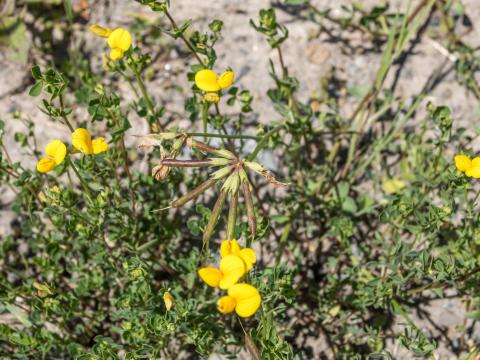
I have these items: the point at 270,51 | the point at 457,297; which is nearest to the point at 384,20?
the point at 270,51

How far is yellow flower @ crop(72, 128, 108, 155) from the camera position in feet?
10.8

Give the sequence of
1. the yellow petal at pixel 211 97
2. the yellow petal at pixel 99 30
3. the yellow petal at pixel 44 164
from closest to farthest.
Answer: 1. the yellow petal at pixel 44 164
2. the yellow petal at pixel 211 97
3. the yellow petal at pixel 99 30

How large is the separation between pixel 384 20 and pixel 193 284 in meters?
3.02

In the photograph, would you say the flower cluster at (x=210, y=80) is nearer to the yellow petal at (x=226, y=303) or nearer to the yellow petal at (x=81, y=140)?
the yellow petal at (x=81, y=140)

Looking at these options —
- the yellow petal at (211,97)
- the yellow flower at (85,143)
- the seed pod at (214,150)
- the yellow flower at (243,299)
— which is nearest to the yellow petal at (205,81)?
the yellow petal at (211,97)

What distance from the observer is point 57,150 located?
330cm

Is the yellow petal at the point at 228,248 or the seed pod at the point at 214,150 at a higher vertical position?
the seed pod at the point at 214,150

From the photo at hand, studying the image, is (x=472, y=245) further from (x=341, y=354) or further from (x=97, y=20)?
(x=97, y=20)

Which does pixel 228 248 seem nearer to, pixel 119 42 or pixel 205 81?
pixel 205 81

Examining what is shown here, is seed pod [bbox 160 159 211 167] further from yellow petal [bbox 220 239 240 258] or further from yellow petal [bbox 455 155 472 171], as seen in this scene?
yellow petal [bbox 455 155 472 171]

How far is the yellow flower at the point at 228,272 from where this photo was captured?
275cm

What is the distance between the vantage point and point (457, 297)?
4.43m

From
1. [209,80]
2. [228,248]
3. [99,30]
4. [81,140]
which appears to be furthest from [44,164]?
[228,248]

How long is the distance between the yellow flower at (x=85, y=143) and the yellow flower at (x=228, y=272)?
1.06m
